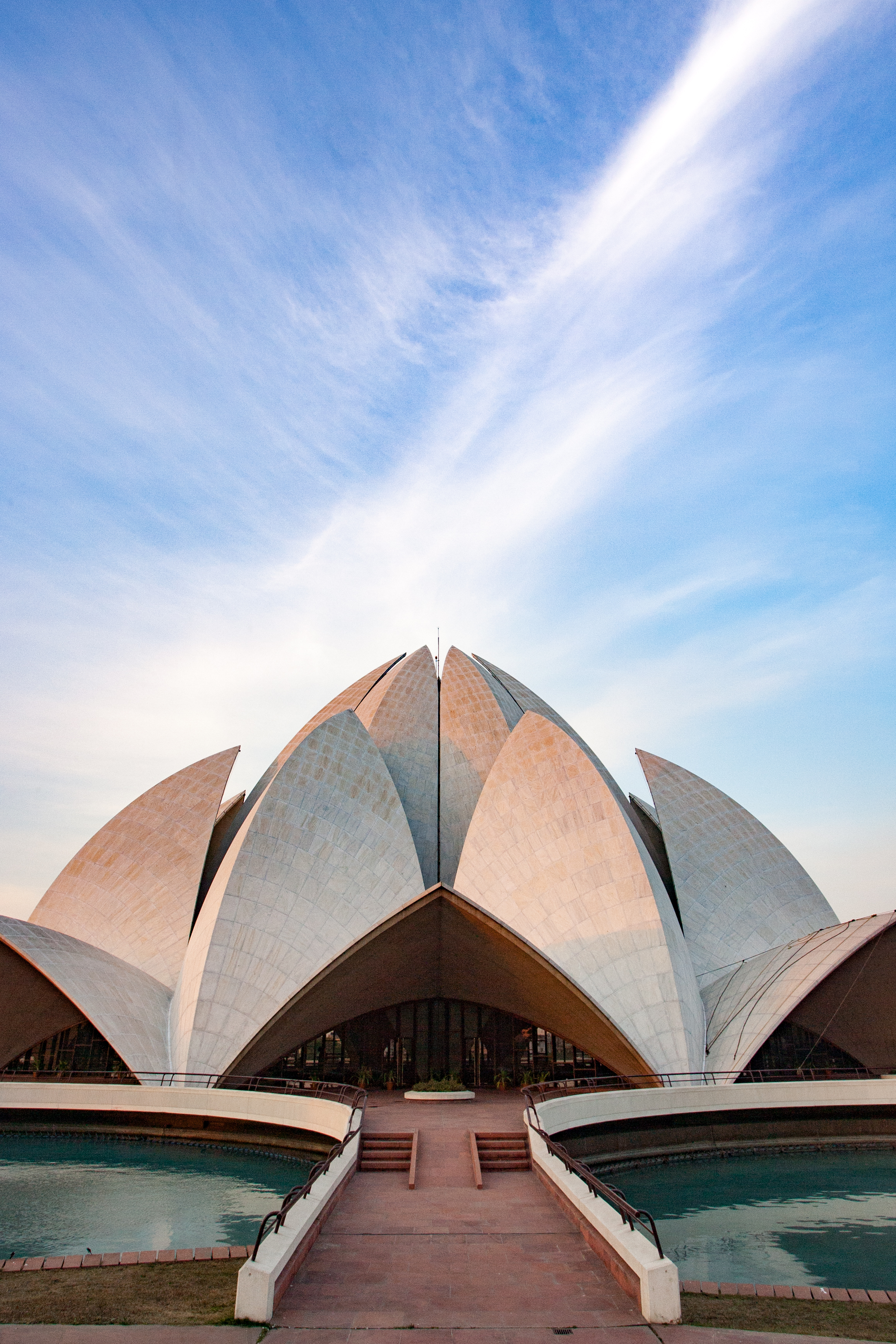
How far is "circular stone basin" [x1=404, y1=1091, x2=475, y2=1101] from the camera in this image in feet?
53.9

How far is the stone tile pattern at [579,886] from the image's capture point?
679 inches

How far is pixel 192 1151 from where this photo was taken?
573 inches

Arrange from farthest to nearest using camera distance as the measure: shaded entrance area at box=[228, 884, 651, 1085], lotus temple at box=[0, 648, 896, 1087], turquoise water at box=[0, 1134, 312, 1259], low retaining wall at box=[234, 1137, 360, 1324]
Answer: shaded entrance area at box=[228, 884, 651, 1085]
lotus temple at box=[0, 648, 896, 1087]
turquoise water at box=[0, 1134, 312, 1259]
low retaining wall at box=[234, 1137, 360, 1324]

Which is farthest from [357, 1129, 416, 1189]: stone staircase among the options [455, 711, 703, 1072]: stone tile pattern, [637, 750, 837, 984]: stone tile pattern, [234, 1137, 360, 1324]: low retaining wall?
[637, 750, 837, 984]: stone tile pattern

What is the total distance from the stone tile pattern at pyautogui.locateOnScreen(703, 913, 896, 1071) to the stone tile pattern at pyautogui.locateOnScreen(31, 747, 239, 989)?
1306 cm

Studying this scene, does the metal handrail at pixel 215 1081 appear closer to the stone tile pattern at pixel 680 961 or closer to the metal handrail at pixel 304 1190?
the metal handrail at pixel 304 1190

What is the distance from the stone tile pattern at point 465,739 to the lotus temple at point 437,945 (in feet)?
1.05

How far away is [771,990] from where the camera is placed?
17.8 m

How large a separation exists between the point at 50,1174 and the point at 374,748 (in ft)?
39.5

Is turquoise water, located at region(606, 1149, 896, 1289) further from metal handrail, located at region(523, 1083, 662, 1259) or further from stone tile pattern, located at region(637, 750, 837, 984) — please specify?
stone tile pattern, located at region(637, 750, 837, 984)

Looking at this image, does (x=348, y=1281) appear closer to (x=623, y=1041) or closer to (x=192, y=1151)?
(x=192, y=1151)

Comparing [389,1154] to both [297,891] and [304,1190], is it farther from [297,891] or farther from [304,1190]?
[297,891]

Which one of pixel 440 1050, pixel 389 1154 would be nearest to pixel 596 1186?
pixel 389 1154

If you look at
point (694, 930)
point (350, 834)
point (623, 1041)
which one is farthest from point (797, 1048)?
point (350, 834)
